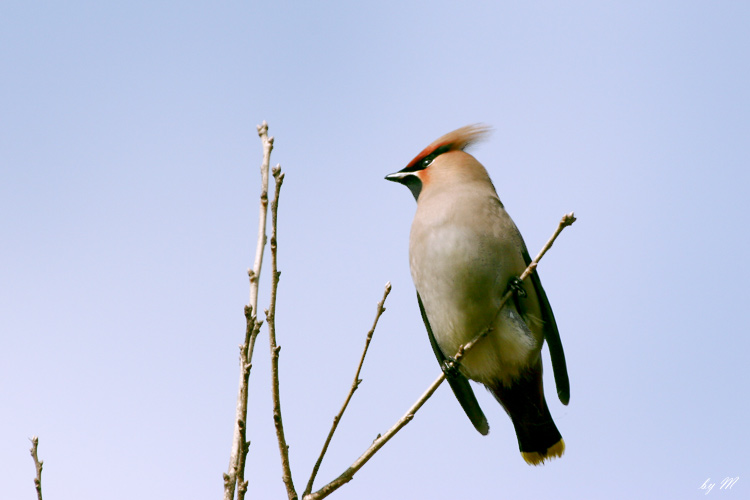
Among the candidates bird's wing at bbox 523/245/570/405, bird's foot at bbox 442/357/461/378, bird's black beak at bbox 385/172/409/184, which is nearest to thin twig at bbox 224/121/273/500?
bird's foot at bbox 442/357/461/378

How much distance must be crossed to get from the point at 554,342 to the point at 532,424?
0.58m

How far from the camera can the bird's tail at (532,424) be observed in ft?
16.0

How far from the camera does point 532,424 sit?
16.3 feet

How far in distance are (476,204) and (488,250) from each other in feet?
1.12

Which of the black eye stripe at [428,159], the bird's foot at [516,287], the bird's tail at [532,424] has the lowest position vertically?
the bird's tail at [532,424]

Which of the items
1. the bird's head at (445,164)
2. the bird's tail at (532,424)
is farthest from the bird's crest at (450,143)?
the bird's tail at (532,424)

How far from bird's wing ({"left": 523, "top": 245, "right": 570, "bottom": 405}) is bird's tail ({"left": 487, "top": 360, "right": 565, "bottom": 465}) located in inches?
7.0

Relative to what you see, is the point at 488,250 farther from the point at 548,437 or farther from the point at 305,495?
the point at 305,495

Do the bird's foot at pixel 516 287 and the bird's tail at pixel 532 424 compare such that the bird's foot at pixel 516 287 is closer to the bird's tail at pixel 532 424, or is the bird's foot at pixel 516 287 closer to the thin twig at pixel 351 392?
the bird's tail at pixel 532 424

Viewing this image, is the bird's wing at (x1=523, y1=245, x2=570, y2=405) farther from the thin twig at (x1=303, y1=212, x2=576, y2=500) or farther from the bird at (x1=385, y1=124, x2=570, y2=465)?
the thin twig at (x1=303, y1=212, x2=576, y2=500)

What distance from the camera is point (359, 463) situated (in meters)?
2.65

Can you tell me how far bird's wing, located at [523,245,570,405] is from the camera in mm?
4605

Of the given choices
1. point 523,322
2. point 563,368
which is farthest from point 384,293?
point 563,368

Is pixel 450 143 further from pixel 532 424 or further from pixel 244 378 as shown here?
pixel 244 378
